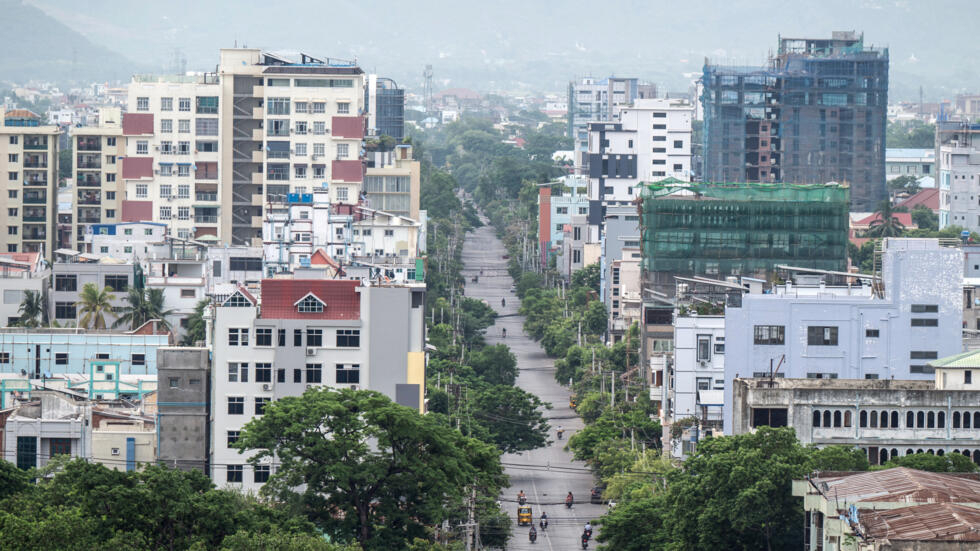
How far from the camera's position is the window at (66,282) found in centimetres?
13300

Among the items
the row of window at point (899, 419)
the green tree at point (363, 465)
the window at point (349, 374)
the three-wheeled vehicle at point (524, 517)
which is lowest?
the three-wheeled vehicle at point (524, 517)

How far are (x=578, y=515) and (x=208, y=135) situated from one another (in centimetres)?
6433

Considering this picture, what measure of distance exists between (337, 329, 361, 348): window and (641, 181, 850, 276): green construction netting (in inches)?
1552

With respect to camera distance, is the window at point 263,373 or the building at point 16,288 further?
the building at point 16,288

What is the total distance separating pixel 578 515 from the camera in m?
106

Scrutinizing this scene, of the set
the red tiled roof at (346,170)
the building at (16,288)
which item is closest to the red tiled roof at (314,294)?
the building at (16,288)

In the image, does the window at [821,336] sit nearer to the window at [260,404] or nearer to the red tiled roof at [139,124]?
the window at [260,404]

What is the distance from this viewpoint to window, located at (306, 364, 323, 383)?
95.7 metres

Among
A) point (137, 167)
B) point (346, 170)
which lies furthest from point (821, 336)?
point (137, 167)

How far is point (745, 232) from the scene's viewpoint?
13125cm

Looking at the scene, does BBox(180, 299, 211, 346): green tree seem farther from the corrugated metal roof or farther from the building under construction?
the corrugated metal roof

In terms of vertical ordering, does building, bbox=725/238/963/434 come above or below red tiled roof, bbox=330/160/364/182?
below

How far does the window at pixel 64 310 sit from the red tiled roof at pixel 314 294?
39181 millimetres

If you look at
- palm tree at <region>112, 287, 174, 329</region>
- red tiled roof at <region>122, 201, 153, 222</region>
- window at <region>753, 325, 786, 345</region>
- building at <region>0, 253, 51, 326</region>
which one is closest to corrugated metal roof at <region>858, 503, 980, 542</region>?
window at <region>753, 325, 786, 345</region>
